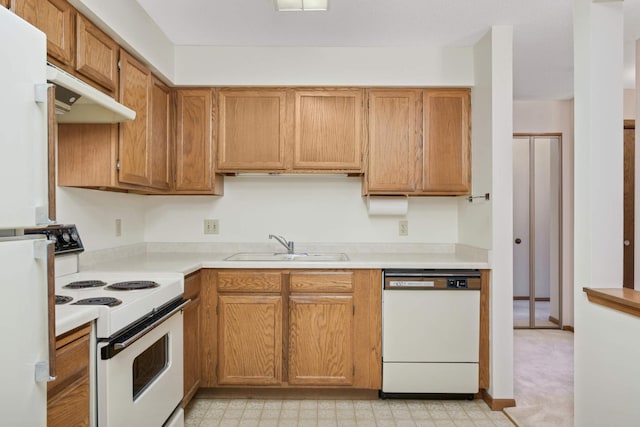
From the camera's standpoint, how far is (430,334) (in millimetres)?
2523

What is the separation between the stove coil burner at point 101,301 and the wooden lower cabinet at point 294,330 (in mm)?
1089

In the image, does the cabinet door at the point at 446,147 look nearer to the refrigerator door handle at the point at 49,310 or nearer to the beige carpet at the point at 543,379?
the beige carpet at the point at 543,379

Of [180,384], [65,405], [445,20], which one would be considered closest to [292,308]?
[180,384]

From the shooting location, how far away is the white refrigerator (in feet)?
2.68

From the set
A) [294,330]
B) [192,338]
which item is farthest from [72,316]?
[294,330]

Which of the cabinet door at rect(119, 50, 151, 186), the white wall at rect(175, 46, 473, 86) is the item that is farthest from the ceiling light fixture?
the cabinet door at rect(119, 50, 151, 186)

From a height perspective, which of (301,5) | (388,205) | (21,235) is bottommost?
(21,235)

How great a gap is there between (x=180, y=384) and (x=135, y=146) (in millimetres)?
1299

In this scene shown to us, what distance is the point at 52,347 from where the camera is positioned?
963 mm

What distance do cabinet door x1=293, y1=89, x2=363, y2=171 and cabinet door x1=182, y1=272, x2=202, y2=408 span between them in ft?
3.47

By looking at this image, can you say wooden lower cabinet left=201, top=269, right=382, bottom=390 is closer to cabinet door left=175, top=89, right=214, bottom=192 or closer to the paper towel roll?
the paper towel roll

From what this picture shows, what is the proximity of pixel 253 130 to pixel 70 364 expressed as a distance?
1.96 meters

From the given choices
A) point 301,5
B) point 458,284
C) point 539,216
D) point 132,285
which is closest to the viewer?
point 132,285

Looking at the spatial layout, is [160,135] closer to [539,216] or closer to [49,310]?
[49,310]
